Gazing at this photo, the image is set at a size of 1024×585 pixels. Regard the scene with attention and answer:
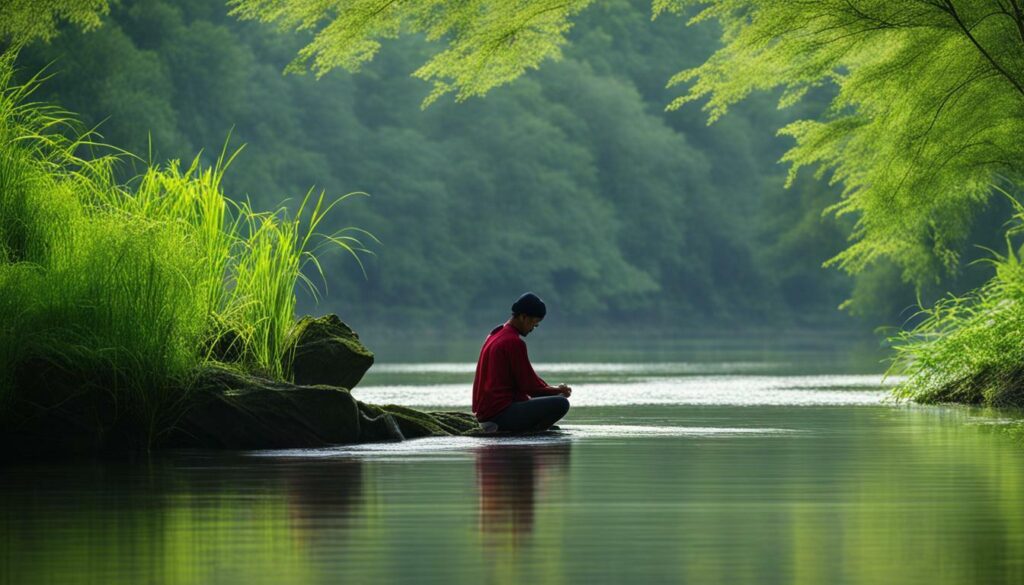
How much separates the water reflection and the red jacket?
1053 mm

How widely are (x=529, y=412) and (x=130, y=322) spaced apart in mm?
3614

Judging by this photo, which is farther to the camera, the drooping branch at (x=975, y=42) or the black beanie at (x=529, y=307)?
the drooping branch at (x=975, y=42)

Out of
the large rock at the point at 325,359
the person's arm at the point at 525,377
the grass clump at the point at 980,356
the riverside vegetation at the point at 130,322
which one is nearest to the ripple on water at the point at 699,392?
the grass clump at the point at 980,356

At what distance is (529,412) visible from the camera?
52.4ft

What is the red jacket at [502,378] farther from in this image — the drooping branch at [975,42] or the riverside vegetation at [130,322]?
the drooping branch at [975,42]

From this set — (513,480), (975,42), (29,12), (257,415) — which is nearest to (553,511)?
(513,480)

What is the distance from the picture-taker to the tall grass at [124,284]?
46.2 feet

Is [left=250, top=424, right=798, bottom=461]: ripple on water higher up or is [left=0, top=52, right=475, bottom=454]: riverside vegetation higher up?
[left=0, top=52, right=475, bottom=454]: riverside vegetation

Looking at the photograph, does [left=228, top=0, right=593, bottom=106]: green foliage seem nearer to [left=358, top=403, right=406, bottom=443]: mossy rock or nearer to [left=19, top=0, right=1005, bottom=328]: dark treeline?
[left=358, top=403, right=406, bottom=443]: mossy rock

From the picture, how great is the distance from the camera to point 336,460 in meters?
13.2

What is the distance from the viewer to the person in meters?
15.6

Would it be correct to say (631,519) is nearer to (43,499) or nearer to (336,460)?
(43,499)

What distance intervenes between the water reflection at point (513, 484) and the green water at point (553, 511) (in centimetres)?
2

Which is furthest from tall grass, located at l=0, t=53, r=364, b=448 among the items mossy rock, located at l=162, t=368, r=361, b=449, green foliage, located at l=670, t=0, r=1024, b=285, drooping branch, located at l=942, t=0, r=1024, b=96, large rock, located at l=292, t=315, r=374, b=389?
drooping branch, located at l=942, t=0, r=1024, b=96
